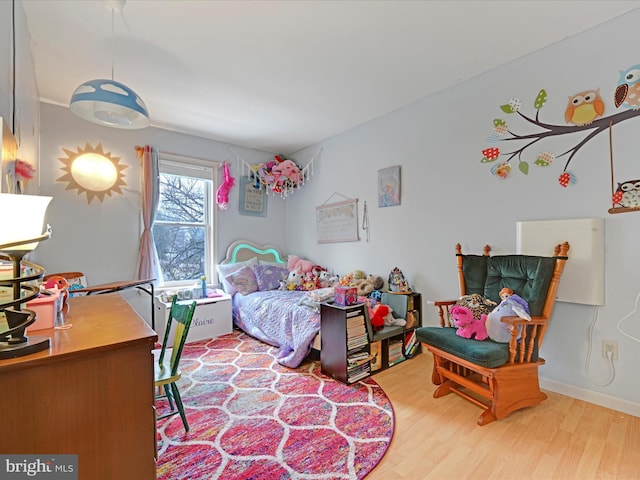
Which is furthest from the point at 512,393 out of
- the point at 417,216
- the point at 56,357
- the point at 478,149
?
the point at 56,357

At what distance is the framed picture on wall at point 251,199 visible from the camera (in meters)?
4.37

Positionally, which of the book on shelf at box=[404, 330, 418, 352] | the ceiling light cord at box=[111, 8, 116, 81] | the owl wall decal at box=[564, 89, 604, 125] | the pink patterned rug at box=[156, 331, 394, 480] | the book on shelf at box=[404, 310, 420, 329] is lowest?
the pink patterned rug at box=[156, 331, 394, 480]

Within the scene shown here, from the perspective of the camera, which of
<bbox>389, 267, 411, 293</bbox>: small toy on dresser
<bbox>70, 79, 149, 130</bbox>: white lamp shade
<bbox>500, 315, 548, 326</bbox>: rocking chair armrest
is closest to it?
<bbox>70, 79, 149, 130</bbox>: white lamp shade

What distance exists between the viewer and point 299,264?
4.18m

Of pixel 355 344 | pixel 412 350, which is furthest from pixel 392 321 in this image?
pixel 355 344

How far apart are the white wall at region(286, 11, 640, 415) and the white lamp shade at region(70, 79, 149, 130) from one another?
217cm

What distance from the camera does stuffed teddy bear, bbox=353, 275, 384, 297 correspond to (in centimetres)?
324

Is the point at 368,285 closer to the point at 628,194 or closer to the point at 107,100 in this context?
the point at 628,194

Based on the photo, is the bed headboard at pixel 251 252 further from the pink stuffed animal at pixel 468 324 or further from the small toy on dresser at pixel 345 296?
the pink stuffed animal at pixel 468 324

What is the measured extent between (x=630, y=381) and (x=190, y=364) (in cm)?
329

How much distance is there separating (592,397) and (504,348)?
80 centimetres

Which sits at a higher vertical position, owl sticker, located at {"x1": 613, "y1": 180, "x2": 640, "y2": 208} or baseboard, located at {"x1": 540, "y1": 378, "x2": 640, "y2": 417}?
owl sticker, located at {"x1": 613, "y1": 180, "x2": 640, "y2": 208}

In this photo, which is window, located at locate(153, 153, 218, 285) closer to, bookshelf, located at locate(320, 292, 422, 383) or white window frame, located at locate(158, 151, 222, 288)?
white window frame, located at locate(158, 151, 222, 288)

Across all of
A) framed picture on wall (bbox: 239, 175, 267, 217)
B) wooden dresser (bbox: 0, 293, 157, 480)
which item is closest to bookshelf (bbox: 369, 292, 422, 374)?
wooden dresser (bbox: 0, 293, 157, 480)
